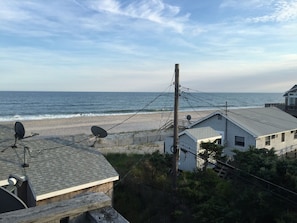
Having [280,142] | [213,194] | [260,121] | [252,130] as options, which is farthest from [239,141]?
[213,194]

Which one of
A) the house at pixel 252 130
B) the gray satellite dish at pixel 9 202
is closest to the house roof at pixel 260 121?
the house at pixel 252 130

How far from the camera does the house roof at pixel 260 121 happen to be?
85.6 feet

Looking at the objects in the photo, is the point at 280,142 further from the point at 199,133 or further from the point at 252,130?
the point at 199,133

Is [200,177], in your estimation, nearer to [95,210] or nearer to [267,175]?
[267,175]

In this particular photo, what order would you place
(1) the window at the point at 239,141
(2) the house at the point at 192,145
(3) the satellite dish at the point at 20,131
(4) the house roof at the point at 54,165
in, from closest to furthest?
(4) the house roof at the point at 54,165
(3) the satellite dish at the point at 20,131
(2) the house at the point at 192,145
(1) the window at the point at 239,141

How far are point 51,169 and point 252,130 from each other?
17943mm

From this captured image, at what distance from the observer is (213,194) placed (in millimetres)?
15477

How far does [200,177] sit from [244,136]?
9.35 meters

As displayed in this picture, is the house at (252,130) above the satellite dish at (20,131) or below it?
below

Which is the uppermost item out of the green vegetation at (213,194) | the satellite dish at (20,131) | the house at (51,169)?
the satellite dish at (20,131)

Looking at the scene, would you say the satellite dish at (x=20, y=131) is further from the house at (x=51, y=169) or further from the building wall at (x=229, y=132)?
the building wall at (x=229, y=132)

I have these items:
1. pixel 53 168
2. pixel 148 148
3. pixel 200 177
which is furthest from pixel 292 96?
pixel 53 168

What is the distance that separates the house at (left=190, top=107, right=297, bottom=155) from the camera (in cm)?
2569

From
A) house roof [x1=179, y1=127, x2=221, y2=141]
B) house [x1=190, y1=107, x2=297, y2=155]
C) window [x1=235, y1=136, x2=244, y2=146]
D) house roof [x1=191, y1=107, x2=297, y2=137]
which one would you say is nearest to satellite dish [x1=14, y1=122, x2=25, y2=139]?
house roof [x1=179, y1=127, x2=221, y2=141]
